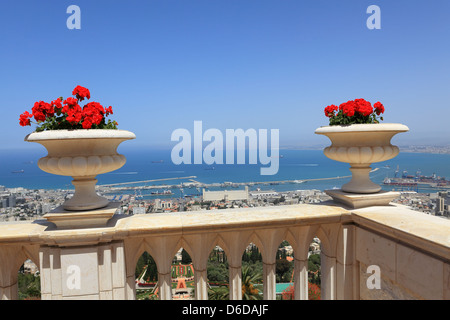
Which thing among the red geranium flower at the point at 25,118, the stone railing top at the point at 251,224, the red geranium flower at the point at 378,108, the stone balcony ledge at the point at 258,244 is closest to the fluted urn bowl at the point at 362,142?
the red geranium flower at the point at 378,108

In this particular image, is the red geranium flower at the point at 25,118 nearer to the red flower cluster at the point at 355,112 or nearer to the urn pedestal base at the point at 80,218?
the urn pedestal base at the point at 80,218

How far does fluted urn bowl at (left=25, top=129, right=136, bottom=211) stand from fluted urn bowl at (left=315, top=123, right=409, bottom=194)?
2273 mm

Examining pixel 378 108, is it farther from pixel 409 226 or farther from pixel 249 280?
pixel 249 280

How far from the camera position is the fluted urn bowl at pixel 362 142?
3158 millimetres

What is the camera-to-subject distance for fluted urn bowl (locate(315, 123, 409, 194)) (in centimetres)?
316

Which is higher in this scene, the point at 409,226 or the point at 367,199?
the point at 367,199

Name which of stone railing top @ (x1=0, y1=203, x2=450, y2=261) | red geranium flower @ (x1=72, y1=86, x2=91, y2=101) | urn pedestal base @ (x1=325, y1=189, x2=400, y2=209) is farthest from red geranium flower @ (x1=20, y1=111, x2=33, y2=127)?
urn pedestal base @ (x1=325, y1=189, x2=400, y2=209)

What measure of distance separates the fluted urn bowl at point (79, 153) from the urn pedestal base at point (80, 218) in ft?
0.30

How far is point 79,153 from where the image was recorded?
258 centimetres

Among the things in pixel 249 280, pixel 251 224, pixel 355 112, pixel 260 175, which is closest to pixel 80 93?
pixel 251 224

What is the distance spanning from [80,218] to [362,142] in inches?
121
